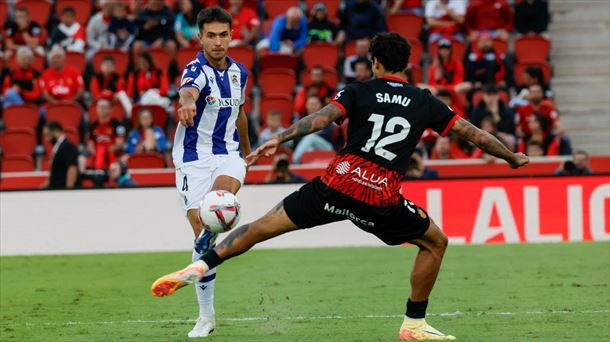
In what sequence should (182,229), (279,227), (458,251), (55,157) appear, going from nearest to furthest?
(279,227) < (458,251) < (182,229) < (55,157)

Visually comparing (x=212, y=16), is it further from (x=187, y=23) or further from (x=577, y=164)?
(x=187, y=23)

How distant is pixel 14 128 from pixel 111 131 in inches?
71.2

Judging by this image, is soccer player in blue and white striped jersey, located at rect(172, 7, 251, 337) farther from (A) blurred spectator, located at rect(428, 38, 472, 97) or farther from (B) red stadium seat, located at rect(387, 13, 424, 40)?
(B) red stadium seat, located at rect(387, 13, 424, 40)

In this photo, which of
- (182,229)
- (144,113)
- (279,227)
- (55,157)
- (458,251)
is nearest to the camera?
(279,227)

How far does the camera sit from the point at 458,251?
15234mm

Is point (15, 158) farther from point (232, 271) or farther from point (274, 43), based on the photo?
point (232, 271)

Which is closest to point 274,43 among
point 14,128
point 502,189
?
point 14,128

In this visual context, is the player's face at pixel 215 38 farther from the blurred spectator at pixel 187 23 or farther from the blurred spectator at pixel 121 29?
the blurred spectator at pixel 121 29

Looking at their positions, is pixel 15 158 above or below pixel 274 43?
below

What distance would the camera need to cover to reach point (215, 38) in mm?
9086

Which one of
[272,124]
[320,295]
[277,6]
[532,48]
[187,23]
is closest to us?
[320,295]

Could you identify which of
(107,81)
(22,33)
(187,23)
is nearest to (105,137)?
(107,81)

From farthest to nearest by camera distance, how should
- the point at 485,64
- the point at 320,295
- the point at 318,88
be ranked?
the point at 485,64 < the point at 318,88 < the point at 320,295

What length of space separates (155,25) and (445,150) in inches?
245
